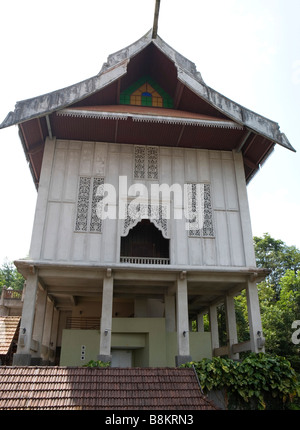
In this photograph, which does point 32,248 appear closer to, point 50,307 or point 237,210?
point 50,307

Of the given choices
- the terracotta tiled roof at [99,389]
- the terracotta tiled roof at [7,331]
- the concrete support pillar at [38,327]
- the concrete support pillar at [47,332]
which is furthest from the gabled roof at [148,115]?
the terracotta tiled roof at [99,389]

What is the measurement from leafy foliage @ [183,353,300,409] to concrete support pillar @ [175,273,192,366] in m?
1.26

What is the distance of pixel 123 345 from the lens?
13703 mm

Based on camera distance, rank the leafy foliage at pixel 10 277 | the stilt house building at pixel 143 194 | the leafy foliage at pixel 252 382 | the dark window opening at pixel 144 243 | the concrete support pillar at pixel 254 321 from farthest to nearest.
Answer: the leafy foliage at pixel 10 277
the dark window opening at pixel 144 243
the stilt house building at pixel 143 194
the concrete support pillar at pixel 254 321
the leafy foliage at pixel 252 382

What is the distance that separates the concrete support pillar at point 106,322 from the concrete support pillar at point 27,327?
215 cm

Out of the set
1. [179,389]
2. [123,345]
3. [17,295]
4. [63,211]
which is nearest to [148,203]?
[63,211]

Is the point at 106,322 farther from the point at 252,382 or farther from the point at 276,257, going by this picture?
the point at 276,257

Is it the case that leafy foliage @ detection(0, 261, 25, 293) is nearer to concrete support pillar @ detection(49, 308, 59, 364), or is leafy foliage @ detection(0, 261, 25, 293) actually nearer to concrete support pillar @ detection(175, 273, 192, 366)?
concrete support pillar @ detection(49, 308, 59, 364)

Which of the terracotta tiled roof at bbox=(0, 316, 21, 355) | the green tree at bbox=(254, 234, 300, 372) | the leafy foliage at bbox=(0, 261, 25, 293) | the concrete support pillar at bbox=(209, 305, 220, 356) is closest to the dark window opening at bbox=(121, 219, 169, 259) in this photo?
the concrete support pillar at bbox=(209, 305, 220, 356)

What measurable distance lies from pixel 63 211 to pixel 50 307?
6.50 meters

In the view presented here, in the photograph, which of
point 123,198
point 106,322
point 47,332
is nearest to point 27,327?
point 106,322

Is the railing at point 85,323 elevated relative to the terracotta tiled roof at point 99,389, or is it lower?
elevated

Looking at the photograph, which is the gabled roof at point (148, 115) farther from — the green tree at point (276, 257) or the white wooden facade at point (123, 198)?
the green tree at point (276, 257)

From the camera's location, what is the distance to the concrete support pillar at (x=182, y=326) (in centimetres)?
1119
